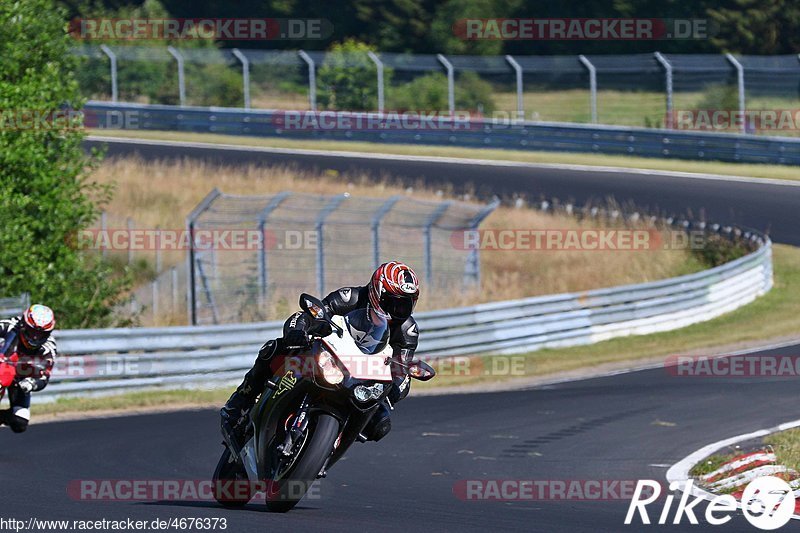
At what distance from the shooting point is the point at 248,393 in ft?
27.8

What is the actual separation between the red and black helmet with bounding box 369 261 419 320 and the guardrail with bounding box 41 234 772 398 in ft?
31.9

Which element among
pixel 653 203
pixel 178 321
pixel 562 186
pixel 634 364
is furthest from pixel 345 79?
pixel 634 364

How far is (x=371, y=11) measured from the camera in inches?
2547

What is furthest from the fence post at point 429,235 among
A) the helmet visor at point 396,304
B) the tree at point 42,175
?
the helmet visor at point 396,304

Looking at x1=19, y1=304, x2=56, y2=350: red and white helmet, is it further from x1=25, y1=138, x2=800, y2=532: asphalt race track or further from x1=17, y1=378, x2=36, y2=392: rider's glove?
x1=25, y1=138, x2=800, y2=532: asphalt race track

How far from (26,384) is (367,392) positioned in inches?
206

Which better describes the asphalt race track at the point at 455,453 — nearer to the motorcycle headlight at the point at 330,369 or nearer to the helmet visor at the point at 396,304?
the motorcycle headlight at the point at 330,369

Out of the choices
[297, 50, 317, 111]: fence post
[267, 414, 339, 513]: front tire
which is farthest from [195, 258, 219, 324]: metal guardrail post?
[297, 50, 317, 111]: fence post

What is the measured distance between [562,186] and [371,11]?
1318 inches

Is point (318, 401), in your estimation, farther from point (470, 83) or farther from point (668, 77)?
point (470, 83)

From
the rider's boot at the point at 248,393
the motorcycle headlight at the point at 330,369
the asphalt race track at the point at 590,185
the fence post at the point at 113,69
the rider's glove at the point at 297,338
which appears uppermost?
the fence post at the point at 113,69

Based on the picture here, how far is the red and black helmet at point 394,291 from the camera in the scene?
764 centimetres

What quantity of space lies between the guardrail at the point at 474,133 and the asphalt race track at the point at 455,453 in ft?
56.9

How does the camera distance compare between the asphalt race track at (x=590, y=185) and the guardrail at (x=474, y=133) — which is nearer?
the asphalt race track at (x=590, y=185)
